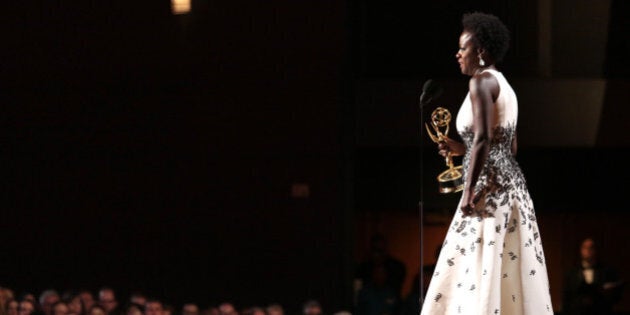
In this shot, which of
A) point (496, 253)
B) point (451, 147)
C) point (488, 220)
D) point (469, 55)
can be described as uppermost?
point (469, 55)

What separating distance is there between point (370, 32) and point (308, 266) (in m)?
2.00

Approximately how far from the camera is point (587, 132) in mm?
12680

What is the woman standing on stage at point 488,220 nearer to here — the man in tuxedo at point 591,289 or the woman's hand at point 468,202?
the woman's hand at point 468,202

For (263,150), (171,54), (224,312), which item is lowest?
(224,312)

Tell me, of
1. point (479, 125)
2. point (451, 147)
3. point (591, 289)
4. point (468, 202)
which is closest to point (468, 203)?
point (468, 202)

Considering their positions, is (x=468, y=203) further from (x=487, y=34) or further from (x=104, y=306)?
(x=104, y=306)

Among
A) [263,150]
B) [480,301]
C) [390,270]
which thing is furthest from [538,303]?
[263,150]

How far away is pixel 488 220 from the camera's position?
20.7ft

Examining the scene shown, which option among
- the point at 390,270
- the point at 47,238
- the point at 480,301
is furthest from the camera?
the point at 47,238

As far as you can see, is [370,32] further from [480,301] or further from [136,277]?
[480,301]

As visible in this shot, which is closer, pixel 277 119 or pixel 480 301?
pixel 480 301

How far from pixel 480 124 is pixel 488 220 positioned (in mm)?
411

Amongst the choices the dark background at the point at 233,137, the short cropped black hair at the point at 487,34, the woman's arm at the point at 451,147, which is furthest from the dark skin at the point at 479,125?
the dark background at the point at 233,137

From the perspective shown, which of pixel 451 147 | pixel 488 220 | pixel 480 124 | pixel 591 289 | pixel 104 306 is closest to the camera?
pixel 480 124
